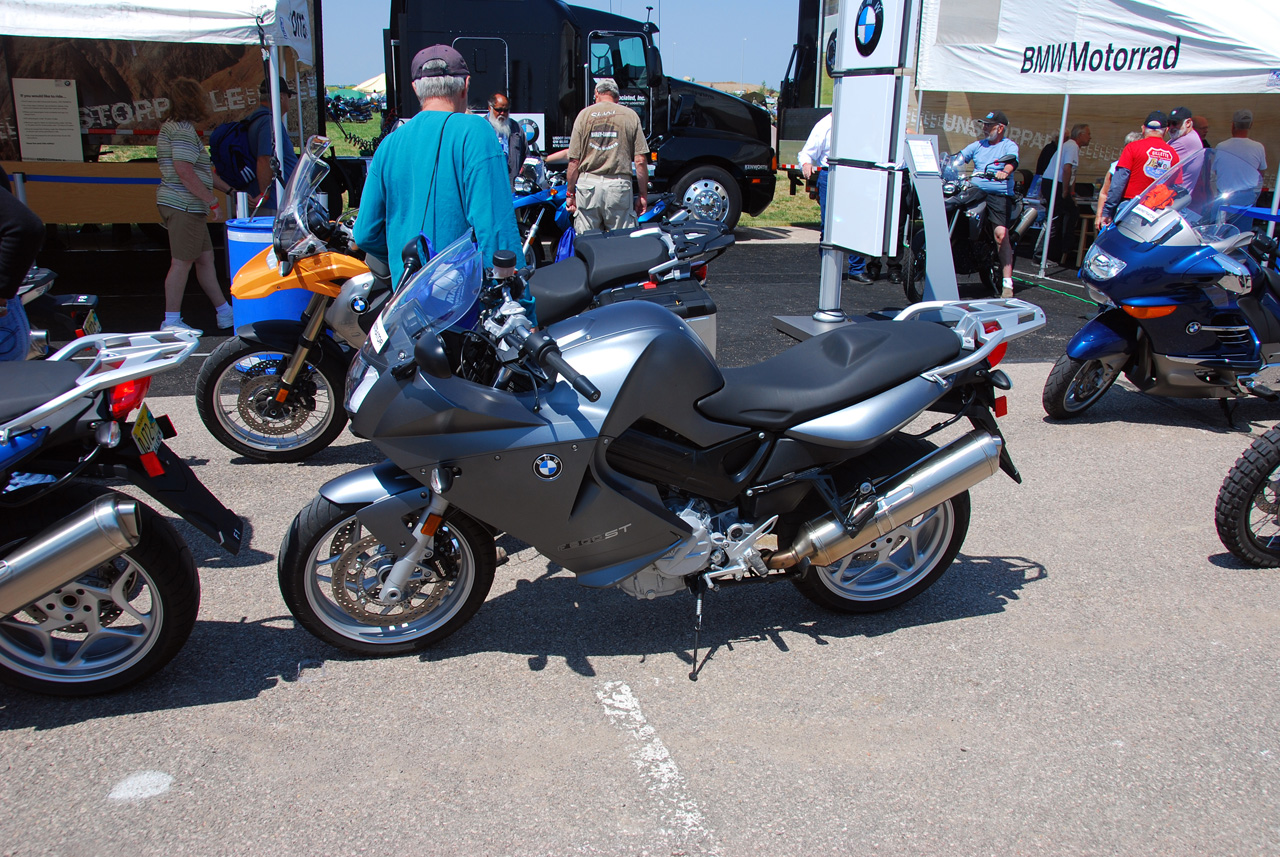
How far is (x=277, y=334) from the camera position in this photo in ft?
15.2

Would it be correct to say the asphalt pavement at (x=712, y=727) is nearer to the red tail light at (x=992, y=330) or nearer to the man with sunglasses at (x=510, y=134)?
the red tail light at (x=992, y=330)

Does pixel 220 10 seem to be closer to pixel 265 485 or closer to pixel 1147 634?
pixel 265 485

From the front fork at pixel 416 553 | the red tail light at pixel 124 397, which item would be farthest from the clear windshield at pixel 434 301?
the red tail light at pixel 124 397

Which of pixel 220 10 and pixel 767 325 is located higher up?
pixel 220 10

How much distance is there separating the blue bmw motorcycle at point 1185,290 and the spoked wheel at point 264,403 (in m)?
4.22

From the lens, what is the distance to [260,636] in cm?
333

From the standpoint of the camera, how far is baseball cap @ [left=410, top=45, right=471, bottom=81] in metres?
3.84

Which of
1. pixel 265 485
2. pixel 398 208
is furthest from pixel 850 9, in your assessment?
pixel 265 485

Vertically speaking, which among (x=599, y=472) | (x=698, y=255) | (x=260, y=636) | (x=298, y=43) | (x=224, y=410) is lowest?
(x=260, y=636)

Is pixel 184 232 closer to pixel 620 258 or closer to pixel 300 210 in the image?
pixel 300 210

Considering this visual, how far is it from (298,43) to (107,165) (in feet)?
12.5

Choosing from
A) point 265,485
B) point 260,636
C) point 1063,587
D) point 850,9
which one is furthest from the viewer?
point 850,9

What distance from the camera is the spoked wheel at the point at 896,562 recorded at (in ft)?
11.1

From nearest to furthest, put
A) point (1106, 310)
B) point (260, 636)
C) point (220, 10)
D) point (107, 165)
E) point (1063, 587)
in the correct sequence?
point (260, 636), point (1063, 587), point (1106, 310), point (220, 10), point (107, 165)
